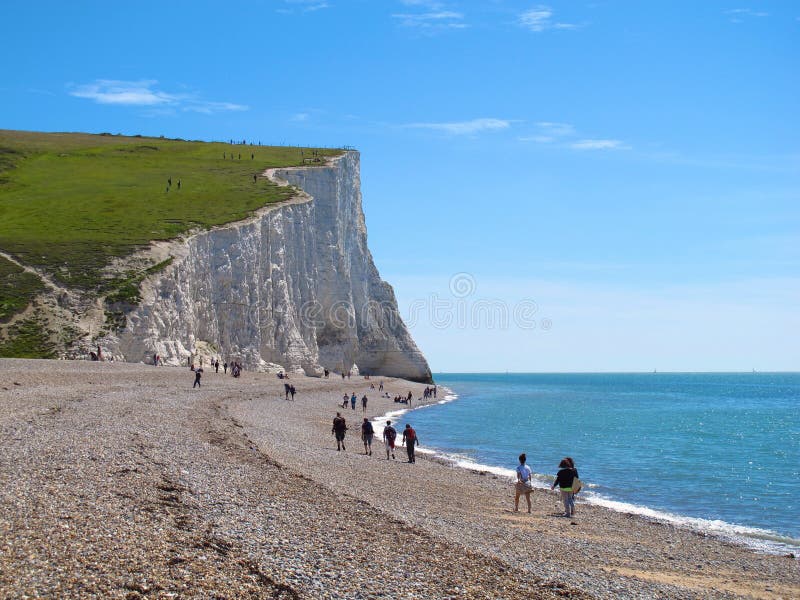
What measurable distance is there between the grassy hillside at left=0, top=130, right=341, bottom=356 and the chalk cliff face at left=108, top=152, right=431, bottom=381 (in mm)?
2279

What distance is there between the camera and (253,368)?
52.8m

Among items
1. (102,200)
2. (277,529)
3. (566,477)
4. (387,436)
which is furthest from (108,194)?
(277,529)

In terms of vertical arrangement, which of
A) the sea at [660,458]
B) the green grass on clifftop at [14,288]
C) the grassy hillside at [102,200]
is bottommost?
the sea at [660,458]

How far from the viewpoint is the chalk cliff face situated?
4506 cm

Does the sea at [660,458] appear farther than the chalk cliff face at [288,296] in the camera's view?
No

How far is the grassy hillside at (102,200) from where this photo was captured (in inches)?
1629

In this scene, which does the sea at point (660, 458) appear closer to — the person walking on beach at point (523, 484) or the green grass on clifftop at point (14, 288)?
the person walking on beach at point (523, 484)

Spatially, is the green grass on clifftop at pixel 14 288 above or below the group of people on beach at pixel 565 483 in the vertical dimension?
above

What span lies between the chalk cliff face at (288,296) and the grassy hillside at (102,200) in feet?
7.48

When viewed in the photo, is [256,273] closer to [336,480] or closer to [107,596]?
[336,480]

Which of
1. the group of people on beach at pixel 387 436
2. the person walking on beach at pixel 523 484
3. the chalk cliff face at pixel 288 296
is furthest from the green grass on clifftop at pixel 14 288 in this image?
the person walking on beach at pixel 523 484

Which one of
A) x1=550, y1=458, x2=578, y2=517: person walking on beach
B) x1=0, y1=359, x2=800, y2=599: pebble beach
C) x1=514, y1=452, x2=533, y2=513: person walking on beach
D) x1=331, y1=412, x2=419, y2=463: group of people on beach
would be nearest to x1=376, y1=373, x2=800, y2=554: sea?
x1=0, y1=359, x2=800, y2=599: pebble beach

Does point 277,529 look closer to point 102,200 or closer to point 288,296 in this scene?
point 288,296

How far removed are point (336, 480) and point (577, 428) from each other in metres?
33.3
